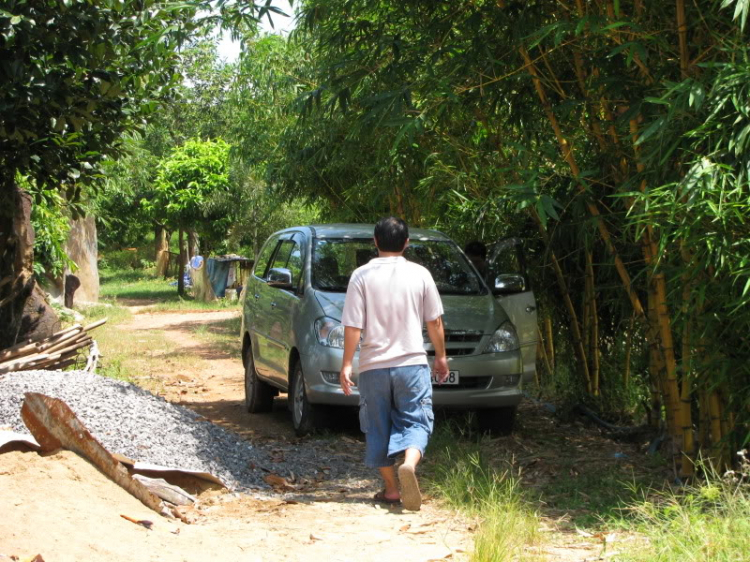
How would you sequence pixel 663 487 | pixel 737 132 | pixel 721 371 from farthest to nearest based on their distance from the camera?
pixel 663 487, pixel 721 371, pixel 737 132

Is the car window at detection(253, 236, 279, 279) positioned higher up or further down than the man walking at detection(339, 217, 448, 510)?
higher up

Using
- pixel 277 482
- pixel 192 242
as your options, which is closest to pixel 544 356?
pixel 277 482

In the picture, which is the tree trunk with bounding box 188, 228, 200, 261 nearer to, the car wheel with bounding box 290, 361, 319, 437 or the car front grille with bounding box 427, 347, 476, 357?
the car wheel with bounding box 290, 361, 319, 437

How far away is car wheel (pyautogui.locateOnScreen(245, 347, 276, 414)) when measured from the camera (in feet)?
33.2

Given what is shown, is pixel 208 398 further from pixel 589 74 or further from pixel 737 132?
pixel 737 132

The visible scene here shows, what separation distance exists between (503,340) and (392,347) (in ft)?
8.65

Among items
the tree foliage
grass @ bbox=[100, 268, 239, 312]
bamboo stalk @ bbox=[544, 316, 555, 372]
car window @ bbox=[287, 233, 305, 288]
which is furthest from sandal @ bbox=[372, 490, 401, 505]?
the tree foliage

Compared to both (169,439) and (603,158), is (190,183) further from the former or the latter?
(603,158)

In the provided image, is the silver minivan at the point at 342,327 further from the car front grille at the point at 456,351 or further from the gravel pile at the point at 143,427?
the gravel pile at the point at 143,427

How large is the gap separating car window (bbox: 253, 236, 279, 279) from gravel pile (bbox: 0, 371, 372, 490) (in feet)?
8.40

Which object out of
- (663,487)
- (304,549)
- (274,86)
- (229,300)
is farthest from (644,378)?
(229,300)

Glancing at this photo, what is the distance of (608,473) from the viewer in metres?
6.92

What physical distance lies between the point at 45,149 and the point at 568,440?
5743 mm

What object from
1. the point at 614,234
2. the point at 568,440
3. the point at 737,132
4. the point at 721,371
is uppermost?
the point at 737,132
